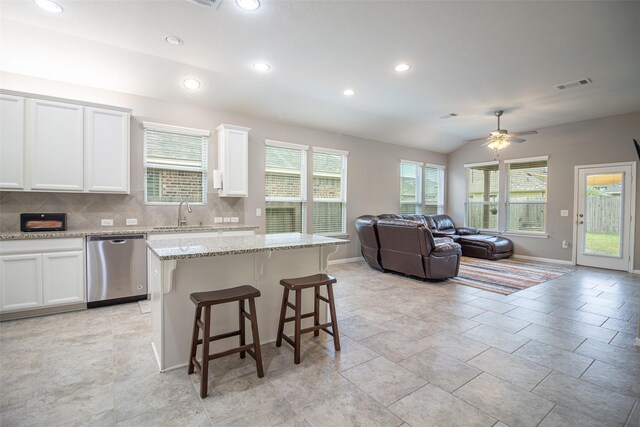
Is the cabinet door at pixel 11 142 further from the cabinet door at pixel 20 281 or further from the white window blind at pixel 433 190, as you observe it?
the white window blind at pixel 433 190

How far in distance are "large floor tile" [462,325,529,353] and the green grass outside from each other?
4.83 meters

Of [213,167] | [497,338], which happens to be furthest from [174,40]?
[497,338]

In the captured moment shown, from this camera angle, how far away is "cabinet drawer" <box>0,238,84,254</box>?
3197 mm

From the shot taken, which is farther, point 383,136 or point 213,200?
point 383,136

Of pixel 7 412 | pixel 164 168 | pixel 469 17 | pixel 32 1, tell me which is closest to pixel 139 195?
pixel 164 168

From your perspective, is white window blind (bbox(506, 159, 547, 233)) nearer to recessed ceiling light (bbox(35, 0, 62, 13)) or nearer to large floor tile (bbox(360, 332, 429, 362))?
large floor tile (bbox(360, 332, 429, 362))

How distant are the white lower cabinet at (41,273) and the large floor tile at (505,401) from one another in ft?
13.2

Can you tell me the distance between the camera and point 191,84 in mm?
4262

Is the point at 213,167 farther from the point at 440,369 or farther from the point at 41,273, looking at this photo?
the point at 440,369

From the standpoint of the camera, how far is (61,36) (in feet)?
10.7

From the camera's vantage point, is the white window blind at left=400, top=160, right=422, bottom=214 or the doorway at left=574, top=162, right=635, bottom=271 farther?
the white window blind at left=400, top=160, right=422, bottom=214

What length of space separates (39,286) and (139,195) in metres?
1.55

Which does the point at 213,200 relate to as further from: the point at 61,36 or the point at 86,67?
the point at 61,36

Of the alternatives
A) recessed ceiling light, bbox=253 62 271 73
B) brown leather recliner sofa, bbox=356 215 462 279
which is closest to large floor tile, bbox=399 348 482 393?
brown leather recliner sofa, bbox=356 215 462 279
